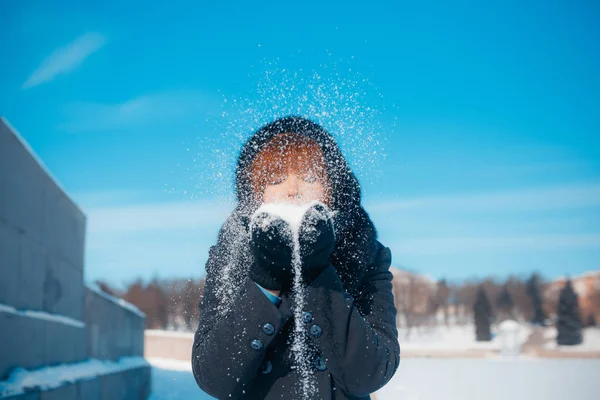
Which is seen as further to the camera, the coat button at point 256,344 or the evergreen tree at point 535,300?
the evergreen tree at point 535,300

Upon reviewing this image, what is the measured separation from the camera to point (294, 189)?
1.94 metres

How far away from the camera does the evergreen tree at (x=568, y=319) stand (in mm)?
54188

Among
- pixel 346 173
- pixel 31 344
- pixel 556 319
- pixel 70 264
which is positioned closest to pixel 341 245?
pixel 346 173

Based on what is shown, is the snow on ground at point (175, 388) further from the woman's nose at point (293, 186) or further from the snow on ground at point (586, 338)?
the snow on ground at point (586, 338)

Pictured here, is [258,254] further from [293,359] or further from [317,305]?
[293,359]

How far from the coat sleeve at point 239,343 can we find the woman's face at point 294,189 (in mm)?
274

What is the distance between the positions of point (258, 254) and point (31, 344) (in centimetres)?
Answer: 414

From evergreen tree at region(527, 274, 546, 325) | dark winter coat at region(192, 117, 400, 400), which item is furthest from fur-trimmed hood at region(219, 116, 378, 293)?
evergreen tree at region(527, 274, 546, 325)

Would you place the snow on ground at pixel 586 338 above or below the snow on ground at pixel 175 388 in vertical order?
below

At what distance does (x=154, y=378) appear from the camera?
1579 cm

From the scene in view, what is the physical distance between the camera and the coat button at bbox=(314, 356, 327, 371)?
6.34 ft

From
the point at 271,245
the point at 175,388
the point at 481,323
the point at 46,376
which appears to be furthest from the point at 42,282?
the point at 481,323

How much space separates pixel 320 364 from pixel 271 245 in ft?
1.62

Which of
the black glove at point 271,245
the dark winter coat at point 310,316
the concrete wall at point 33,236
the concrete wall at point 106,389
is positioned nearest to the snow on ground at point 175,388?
the concrete wall at point 106,389
